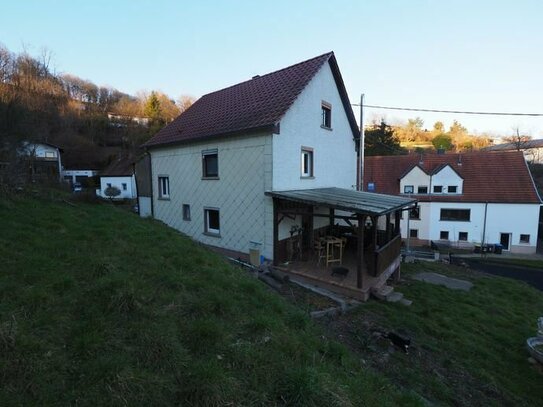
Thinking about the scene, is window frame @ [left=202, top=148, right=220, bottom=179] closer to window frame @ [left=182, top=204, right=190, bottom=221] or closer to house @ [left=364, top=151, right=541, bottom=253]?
window frame @ [left=182, top=204, right=190, bottom=221]

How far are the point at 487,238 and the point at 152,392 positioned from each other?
2959cm

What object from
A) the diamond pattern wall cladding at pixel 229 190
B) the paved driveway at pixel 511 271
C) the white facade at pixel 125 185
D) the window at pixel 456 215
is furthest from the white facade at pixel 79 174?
the paved driveway at pixel 511 271

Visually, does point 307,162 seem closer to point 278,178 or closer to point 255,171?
point 278,178

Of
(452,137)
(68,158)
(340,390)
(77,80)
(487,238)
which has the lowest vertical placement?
(487,238)

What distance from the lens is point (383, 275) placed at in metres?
9.48

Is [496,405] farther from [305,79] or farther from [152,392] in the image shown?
[305,79]

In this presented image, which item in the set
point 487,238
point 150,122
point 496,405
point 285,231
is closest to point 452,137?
point 487,238

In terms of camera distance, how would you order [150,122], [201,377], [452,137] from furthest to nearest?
[452,137]
[150,122]
[201,377]

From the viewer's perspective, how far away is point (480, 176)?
84.7 ft

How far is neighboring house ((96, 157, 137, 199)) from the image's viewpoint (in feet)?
114

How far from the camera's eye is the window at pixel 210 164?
11875mm

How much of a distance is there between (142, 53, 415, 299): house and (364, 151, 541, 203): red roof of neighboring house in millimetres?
14822

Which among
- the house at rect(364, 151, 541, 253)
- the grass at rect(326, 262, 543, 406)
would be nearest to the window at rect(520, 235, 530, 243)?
the house at rect(364, 151, 541, 253)

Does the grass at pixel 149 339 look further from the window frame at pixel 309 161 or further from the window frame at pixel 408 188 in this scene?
the window frame at pixel 408 188
